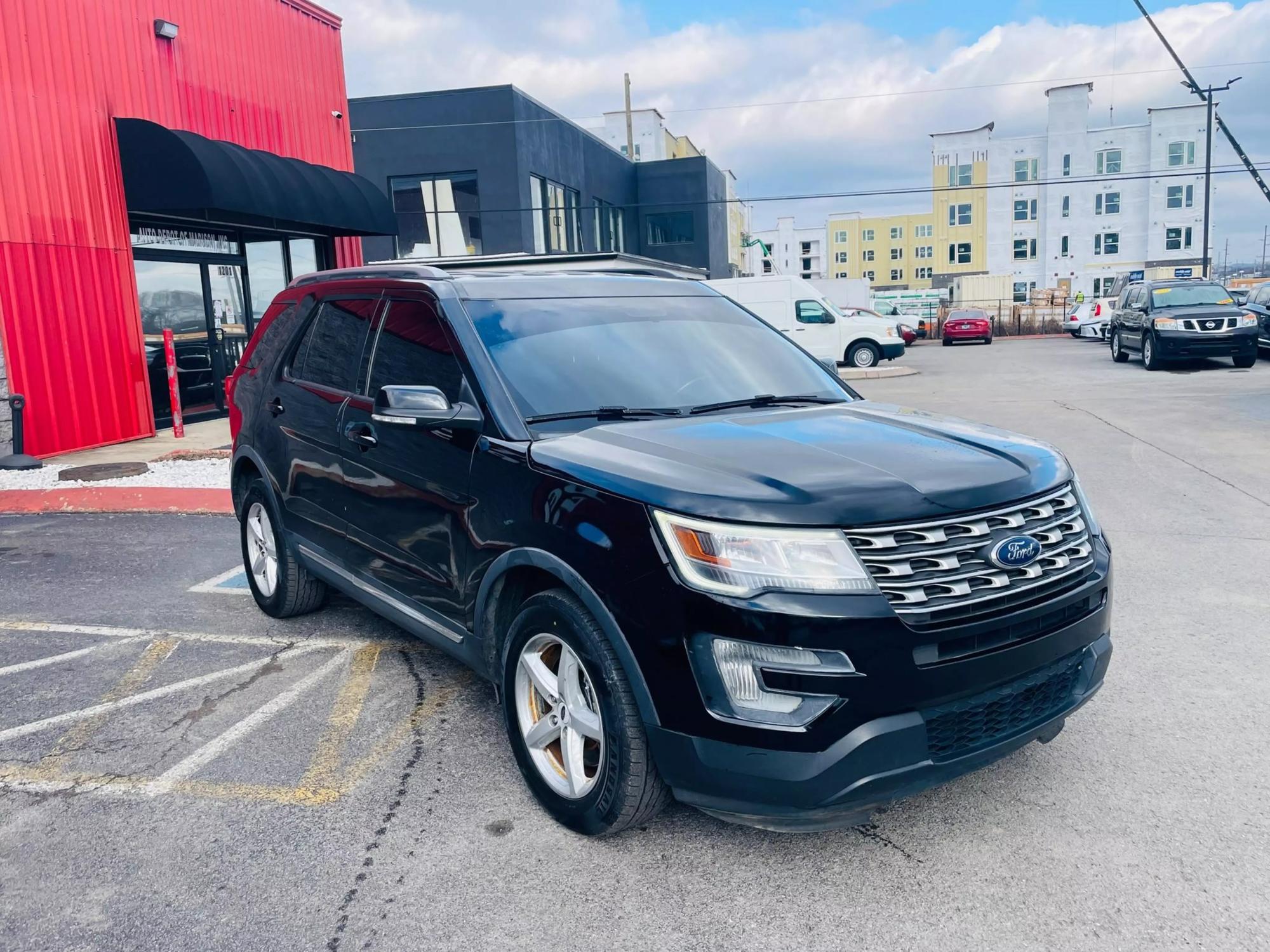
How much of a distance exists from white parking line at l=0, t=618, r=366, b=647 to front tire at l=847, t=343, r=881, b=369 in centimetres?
2183

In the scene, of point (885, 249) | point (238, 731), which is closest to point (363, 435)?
point (238, 731)

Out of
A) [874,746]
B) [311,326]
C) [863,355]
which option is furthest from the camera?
[863,355]

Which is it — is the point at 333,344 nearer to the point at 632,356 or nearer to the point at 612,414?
the point at 632,356

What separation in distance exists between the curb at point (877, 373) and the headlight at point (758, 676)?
2037 centimetres

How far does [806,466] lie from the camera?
9.78ft

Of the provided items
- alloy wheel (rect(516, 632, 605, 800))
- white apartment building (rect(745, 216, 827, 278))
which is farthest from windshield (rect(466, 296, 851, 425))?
white apartment building (rect(745, 216, 827, 278))

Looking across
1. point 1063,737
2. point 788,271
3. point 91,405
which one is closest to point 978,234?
point 788,271

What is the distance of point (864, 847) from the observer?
3.13 meters

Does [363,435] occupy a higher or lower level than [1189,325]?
higher

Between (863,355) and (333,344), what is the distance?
880 inches

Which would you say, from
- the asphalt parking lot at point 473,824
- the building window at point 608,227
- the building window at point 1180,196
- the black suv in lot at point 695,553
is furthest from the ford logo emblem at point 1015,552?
the building window at point 1180,196

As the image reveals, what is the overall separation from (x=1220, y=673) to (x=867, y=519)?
2735 mm

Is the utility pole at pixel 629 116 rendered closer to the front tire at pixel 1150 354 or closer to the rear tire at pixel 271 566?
the front tire at pixel 1150 354

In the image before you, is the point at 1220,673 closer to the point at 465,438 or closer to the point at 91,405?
the point at 465,438
